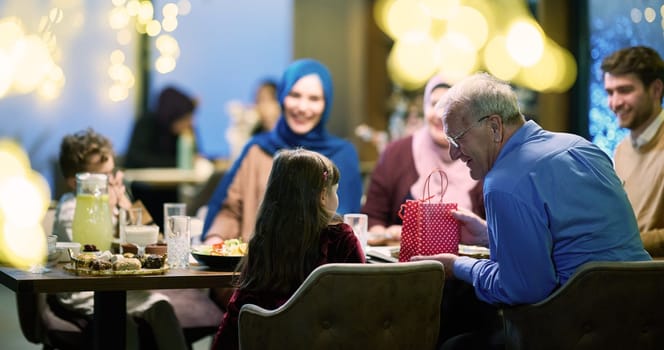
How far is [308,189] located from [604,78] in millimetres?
1607

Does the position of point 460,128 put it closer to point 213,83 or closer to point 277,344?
point 277,344

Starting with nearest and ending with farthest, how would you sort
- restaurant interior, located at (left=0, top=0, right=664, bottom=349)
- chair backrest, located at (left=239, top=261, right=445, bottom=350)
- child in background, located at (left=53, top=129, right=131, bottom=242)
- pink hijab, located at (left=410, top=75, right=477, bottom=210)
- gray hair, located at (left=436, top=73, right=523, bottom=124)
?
1. chair backrest, located at (left=239, top=261, right=445, bottom=350)
2. gray hair, located at (left=436, top=73, right=523, bottom=124)
3. child in background, located at (left=53, top=129, right=131, bottom=242)
4. pink hijab, located at (left=410, top=75, right=477, bottom=210)
5. restaurant interior, located at (left=0, top=0, right=664, bottom=349)

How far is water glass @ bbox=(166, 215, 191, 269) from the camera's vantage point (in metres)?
2.89

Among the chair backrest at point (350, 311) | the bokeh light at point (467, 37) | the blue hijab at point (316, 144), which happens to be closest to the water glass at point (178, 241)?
the chair backrest at point (350, 311)

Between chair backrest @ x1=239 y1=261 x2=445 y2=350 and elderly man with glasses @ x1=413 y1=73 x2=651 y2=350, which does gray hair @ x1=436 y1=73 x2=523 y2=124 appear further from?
chair backrest @ x1=239 y1=261 x2=445 y2=350

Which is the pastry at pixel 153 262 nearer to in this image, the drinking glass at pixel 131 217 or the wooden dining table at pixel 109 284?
the wooden dining table at pixel 109 284

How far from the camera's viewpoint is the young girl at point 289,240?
2512mm

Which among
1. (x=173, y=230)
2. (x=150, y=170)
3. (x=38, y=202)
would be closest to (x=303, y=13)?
(x=150, y=170)

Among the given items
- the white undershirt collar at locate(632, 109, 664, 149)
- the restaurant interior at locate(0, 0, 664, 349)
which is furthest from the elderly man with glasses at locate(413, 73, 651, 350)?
the restaurant interior at locate(0, 0, 664, 349)

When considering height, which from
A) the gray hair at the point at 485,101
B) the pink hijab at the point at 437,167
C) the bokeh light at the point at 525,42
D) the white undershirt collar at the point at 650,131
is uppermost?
the bokeh light at the point at 525,42

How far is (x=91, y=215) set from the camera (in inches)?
122

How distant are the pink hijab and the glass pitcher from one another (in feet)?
4.49

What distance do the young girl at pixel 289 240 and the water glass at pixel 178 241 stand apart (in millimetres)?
374

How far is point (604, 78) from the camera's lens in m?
3.65
